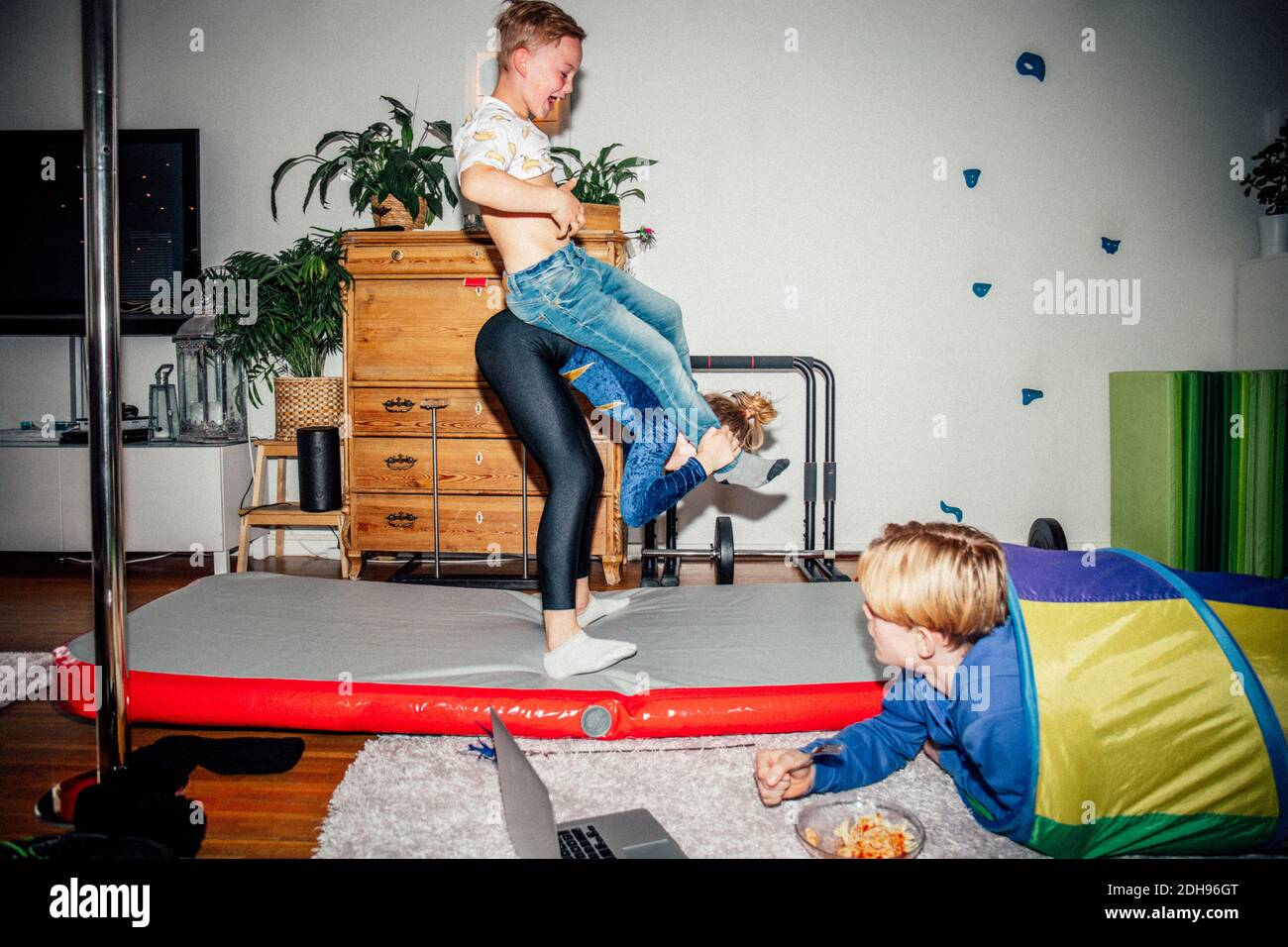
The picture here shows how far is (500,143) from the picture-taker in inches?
63.8

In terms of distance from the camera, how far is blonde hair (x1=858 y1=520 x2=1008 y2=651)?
3.58ft

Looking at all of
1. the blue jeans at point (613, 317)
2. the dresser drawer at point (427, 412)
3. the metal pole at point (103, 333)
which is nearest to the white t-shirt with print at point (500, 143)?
the blue jeans at point (613, 317)

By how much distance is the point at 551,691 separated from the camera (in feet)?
5.07

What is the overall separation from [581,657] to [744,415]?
40.7 inches

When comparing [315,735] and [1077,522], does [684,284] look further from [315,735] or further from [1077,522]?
[315,735]

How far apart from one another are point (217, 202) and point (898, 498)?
3.18 m

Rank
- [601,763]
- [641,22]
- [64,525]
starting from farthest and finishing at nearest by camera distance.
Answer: [641,22], [64,525], [601,763]

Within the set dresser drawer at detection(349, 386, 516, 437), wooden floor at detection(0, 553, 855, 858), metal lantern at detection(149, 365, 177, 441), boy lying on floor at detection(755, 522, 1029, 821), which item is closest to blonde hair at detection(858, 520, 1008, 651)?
boy lying on floor at detection(755, 522, 1029, 821)

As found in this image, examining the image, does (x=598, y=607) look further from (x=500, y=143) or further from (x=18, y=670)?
(x=18, y=670)

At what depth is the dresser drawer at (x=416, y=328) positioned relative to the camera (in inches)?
118

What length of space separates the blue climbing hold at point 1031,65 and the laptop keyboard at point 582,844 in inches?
141

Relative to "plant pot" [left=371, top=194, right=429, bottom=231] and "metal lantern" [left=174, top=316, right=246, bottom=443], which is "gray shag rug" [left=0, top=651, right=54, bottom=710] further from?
"plant pot" [left=371, top=194, right=429, bottom=231]

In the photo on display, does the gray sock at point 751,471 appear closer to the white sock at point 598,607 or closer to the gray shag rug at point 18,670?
the white sock at point 598,607
